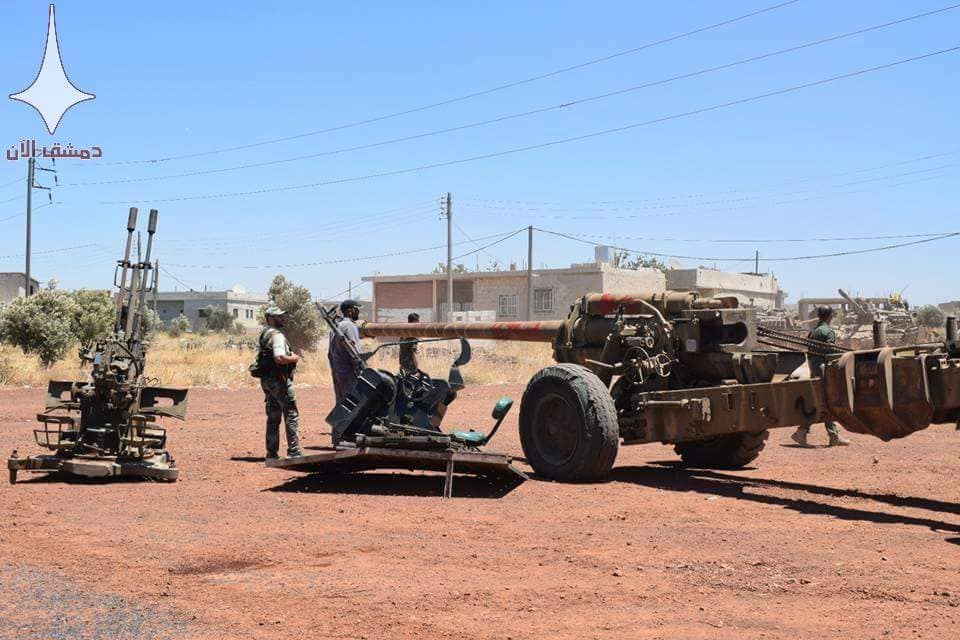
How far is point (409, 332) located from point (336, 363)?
2589mm

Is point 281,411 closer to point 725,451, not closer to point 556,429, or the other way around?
point 556,429

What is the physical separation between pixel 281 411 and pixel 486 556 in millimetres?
4751

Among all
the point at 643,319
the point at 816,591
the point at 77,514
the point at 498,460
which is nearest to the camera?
the point at 816,591

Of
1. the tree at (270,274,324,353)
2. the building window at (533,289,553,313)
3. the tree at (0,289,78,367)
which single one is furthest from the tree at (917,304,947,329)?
the tree at (0,289,78,367)

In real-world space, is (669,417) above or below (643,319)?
below

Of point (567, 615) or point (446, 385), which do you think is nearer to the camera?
point (567, 615)

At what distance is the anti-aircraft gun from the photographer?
952 cm

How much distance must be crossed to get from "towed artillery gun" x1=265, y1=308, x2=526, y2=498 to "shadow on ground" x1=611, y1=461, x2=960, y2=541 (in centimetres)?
157

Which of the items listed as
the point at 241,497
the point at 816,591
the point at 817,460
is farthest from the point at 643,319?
the point at 816,591

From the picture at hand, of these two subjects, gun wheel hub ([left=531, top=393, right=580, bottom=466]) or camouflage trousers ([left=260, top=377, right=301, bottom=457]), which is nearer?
gun wheel hub ([left=531, top=393, right=580, bottom=466])

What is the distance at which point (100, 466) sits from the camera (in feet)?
30.9

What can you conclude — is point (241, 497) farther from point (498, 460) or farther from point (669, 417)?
point (669, 417)

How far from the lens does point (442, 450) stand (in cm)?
907

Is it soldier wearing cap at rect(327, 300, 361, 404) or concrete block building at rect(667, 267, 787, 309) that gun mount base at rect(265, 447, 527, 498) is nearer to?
soldier wearing cap at rect(327, 300, 361, 404)
